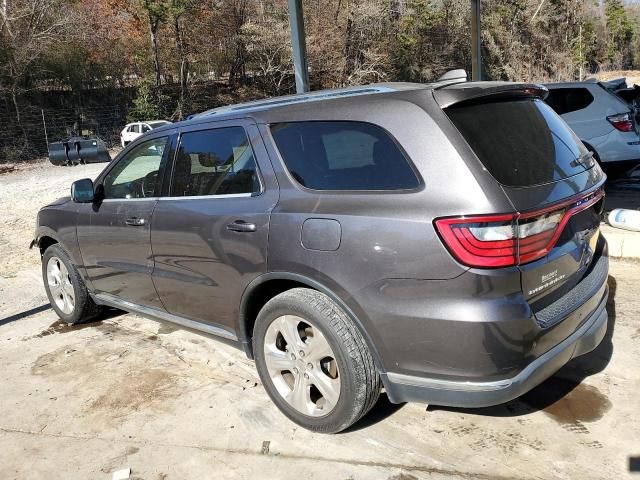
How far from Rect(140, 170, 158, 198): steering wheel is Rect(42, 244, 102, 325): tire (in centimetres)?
125

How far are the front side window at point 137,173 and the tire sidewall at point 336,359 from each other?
1448mm

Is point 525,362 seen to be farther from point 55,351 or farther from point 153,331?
point 55,351

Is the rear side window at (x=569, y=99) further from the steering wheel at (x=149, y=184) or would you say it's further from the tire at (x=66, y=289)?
the tire at (x=66, y=289)

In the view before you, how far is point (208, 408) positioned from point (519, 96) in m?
2.56

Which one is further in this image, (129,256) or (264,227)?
(129,256)

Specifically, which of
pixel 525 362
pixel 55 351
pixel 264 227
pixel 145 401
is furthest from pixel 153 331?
pixel 525 362

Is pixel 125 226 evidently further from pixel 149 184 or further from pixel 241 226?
pixel 241 226

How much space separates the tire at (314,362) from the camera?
9.30 ft

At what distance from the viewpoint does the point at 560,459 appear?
2842mm

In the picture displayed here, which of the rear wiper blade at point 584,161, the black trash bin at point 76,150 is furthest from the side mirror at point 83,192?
the black trash bin at point 76,150

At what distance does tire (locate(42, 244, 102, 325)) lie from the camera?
4941 mm

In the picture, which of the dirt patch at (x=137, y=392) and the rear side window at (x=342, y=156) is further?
the dirt patch at (x=137, y=392)

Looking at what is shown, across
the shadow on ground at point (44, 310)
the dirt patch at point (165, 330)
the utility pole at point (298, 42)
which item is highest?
the utility pole at point (298, 42)

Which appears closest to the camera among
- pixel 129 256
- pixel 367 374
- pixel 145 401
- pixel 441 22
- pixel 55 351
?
pixel 367 374
